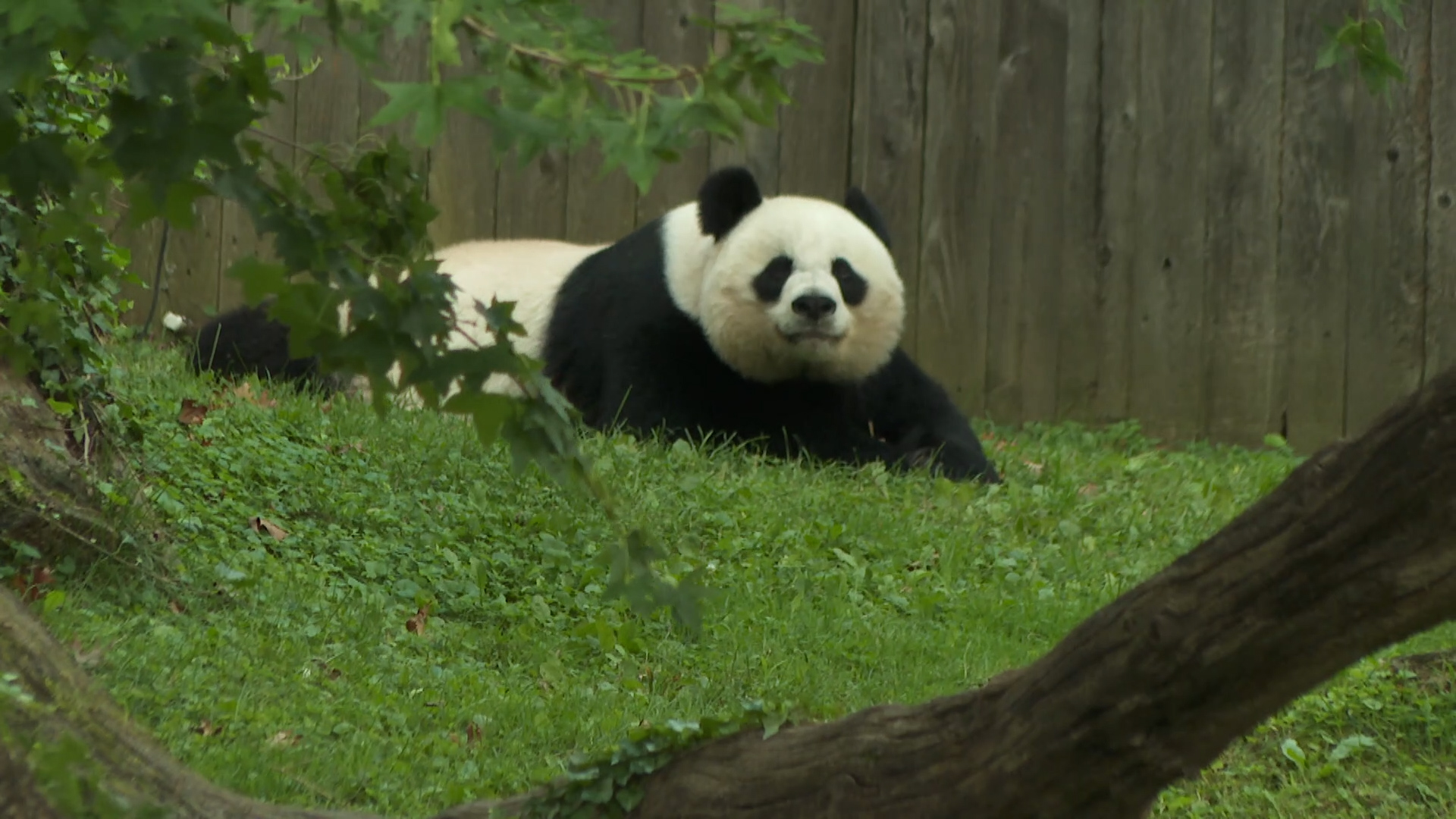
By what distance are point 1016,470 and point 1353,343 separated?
2.17 m

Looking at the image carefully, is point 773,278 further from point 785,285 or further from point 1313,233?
point 1313,233

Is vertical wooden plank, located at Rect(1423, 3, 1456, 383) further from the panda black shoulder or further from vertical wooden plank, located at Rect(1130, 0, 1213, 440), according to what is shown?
the panda black shoulder

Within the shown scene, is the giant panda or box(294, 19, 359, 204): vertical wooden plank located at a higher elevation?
box(294, 19, 359, 204): vertical wooden plank

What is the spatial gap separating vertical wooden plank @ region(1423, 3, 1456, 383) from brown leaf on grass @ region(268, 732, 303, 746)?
6.25 metres

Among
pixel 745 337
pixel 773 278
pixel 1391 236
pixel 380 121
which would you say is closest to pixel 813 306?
pixel 773 278

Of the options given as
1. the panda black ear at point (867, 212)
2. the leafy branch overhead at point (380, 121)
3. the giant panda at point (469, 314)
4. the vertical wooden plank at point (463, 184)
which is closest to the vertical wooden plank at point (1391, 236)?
the panda black ear at point (867, 212)

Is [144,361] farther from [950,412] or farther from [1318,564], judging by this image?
[1318,564]

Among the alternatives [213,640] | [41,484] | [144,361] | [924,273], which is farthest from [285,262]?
[924,273]

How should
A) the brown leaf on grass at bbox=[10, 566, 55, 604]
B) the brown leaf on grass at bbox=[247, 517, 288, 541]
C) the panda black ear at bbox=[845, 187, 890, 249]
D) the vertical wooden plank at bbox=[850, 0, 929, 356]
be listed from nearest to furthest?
1. the brown leaf on grass at bbox=[10, 566, 55, 604]
2. the brown leaf on grass at bbox=[247, 517, 288, 541]
3. the panda black ear at bbox=[845, 187, 890, 249]
4. the vertical wooden plank at bbox=[850, 0, 929, 356]

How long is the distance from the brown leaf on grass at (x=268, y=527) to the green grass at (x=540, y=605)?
0.10 ft

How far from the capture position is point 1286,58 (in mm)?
8219

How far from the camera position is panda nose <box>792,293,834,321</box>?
706 cm

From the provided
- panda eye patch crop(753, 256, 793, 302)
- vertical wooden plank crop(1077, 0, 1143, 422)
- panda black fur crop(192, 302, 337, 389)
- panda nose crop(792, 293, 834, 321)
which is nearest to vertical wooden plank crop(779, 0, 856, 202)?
vertical wooden plank crop(1077, 0, 1143, 422)

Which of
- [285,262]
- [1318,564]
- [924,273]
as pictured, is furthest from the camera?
[924,273]
